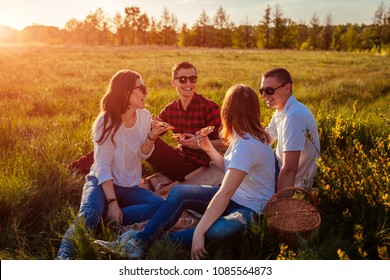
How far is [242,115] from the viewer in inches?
136

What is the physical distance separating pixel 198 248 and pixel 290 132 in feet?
4.93

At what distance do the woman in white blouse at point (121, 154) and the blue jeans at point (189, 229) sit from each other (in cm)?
45

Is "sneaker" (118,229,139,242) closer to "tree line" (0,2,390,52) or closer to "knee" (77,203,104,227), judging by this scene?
"knee" (77,203,104,227)

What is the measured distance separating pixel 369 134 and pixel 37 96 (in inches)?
253

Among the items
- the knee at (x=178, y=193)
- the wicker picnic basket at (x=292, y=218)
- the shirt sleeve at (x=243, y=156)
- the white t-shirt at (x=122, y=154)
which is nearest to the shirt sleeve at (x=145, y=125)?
the white t-shirt at (x=122, y=154)

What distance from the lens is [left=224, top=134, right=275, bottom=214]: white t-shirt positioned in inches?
128

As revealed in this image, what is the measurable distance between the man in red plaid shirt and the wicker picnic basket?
6.06ft

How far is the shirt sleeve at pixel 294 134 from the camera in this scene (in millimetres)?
3949

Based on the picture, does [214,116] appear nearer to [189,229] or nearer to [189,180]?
[189,180]

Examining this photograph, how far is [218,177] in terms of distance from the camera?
17.2 feet

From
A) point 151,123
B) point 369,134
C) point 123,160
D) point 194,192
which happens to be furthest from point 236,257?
point 369,134

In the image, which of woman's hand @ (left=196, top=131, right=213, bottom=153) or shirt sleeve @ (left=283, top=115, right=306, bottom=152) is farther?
shirt sleeve @ (left=283, top=115, right=306, bottom=152)

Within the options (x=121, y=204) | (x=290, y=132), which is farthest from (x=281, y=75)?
(x=121, y=204)

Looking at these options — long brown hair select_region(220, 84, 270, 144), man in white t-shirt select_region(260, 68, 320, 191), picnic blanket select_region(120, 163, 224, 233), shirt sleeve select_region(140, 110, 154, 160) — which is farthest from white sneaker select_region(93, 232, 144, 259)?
picnic blanket select_region(120, 163, 224, 233)
